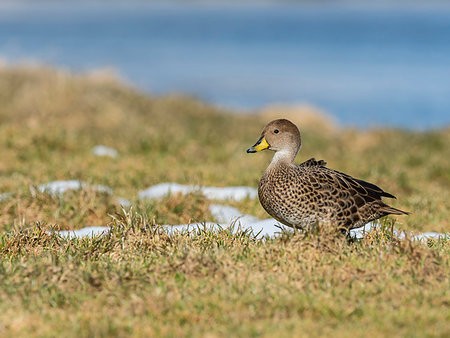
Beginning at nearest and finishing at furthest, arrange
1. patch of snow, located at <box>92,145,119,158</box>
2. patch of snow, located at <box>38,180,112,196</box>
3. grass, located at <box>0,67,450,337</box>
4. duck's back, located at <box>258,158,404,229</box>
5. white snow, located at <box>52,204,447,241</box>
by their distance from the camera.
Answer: grass, located at <box>0,67,450,337</box> < duck's back, located at <box>258,158,404,229</box> < white snow, located at <box>52,204,447,241</box> < patch of snow, located at <box>38,180,112,196</box> < patch of snow, located at <box>92,145,119,158</box>

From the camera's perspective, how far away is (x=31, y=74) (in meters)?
15.9

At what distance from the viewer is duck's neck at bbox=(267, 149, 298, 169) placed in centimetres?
481

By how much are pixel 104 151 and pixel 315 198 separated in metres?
6.17

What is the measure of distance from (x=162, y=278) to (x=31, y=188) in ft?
12.4

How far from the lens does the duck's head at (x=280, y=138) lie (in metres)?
4.91

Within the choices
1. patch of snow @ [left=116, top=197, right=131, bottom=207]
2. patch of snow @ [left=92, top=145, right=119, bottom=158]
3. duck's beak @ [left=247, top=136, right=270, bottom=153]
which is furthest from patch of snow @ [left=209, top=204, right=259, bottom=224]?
patch of snow @ [left=92, top=145, right=119, bottom=158]

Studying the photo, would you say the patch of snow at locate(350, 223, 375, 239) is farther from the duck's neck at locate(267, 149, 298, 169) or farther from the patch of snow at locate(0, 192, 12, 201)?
the patch of snow at locate(0, 192, 12, 201)

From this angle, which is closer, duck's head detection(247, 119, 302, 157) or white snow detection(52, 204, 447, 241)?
duck's head detection(247, 119, 302, 157)

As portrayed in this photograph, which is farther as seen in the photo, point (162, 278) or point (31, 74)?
point (31, 74)

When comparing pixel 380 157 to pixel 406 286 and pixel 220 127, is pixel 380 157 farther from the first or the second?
pixel 406 286

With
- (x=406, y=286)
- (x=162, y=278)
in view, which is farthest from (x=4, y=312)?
(x=406, y=286)

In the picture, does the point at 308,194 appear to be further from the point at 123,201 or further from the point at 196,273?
the point at 123,201

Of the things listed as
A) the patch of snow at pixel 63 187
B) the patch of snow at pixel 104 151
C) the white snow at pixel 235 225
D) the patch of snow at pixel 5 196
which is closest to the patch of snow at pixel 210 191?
the white snow at pixel 235 225

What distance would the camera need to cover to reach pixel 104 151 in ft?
32.8
